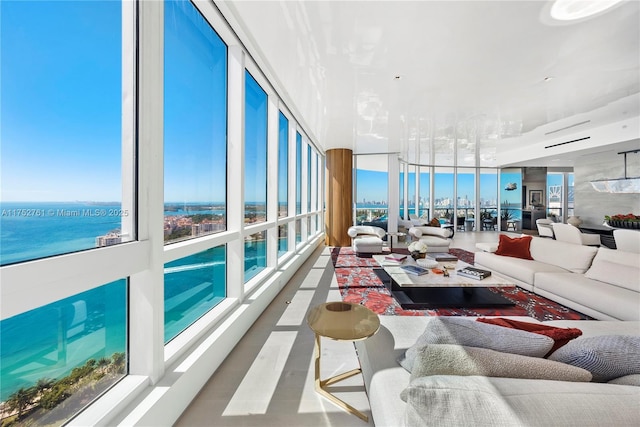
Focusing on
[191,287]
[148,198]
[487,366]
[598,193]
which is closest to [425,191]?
[598,193]

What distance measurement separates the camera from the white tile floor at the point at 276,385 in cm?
153

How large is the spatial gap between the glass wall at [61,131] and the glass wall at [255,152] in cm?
183

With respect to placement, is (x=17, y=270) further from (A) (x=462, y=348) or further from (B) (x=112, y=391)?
(A) (x=462, y=348)

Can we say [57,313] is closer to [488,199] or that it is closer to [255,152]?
[255,152]

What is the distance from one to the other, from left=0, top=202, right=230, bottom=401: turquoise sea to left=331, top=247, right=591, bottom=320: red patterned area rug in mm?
2570

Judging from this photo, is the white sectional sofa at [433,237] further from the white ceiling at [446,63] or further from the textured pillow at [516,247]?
the white ceiling at [446,63]

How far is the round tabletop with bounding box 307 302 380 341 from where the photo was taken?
1366 mm

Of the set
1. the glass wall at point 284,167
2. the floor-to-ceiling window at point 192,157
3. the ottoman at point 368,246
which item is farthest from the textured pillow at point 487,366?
the ottoman at point 368,246

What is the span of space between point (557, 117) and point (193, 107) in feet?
20.8

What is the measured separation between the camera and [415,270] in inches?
133

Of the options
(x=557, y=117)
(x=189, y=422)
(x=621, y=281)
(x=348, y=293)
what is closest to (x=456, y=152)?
(x=557, y=117)

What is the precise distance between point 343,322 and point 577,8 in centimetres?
317

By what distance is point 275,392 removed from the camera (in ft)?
5.72

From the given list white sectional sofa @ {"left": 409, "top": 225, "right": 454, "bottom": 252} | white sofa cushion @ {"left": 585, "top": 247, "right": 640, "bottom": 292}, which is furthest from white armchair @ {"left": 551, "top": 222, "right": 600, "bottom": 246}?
white sectional sofa @ {"left": 409, "top": 225, "right": 454, "bottom": 252}
